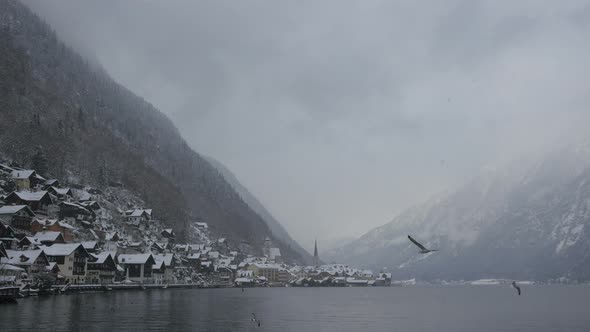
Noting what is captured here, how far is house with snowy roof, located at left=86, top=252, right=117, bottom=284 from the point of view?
5694 inches

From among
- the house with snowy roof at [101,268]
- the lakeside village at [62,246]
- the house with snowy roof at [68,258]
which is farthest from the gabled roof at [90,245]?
the house with snowy roof at [68,258]

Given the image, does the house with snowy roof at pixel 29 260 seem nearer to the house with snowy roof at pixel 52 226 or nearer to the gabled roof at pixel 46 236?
the gabled roof at pixel 46 236

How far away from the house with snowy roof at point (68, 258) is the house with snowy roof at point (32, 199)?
2499 centimetres

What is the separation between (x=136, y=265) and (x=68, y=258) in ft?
125

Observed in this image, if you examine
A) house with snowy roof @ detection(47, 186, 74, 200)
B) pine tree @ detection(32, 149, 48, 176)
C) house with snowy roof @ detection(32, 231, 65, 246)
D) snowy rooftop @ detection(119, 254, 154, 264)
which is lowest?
snowy rooftop @ detection(119, 254, 154, 264)

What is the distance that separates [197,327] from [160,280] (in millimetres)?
128161

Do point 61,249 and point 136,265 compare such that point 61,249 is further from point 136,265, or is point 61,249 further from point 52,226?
point 136,265

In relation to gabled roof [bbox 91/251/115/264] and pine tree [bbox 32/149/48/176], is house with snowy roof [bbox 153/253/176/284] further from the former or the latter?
pine tree [bbox 32/149/48/176]

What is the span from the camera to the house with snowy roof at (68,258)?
134m

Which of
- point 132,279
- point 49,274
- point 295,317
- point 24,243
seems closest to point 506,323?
point 295,317

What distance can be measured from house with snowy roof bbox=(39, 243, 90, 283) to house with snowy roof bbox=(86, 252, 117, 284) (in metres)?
4.70

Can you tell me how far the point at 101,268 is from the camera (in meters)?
148

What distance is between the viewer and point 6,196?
495ft

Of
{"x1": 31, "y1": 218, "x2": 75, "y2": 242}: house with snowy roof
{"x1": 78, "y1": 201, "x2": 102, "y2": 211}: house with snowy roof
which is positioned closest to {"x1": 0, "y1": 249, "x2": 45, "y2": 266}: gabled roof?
{"x1": 31, "y1": 218, "x2": 75, "y2": 242}: house with snowy roof
